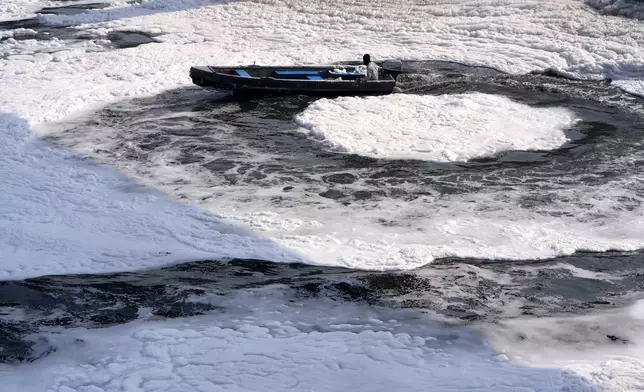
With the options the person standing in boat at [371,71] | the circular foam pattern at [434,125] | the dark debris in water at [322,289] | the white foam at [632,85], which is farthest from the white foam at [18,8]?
the dark debris in water at [322,289]

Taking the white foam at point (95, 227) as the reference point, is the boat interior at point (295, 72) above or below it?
above

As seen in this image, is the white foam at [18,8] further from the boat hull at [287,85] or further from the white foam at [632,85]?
the white foam at [632,85]

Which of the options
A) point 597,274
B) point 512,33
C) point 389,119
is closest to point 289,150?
point 389,119

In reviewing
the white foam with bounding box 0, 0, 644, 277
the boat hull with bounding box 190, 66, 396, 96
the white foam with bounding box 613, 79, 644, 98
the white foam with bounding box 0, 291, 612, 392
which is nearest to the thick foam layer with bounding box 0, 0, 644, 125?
the white foam with bounding box 0, 0, 644, 277

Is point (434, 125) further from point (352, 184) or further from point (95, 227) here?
point (95, 227)

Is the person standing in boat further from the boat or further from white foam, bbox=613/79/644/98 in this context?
white foam, bbox=613/79/644/98

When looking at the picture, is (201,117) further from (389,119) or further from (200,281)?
(200,281)

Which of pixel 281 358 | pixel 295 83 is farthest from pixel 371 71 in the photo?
pixel 281 358
